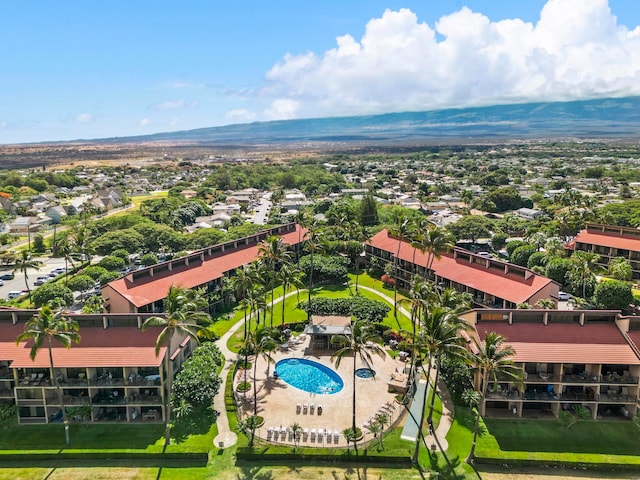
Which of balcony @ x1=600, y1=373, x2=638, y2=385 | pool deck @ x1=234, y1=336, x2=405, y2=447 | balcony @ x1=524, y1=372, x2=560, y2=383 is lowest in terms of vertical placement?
pool deck @ x1=234, y1=336, x2=405, y2=447

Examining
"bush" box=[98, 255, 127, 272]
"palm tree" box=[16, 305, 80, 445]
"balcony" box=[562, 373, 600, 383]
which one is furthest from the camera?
"bush" box=[98, 255, 127, 272]

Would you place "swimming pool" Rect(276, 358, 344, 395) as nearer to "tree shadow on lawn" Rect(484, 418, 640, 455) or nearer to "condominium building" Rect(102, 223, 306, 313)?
"tree shadow on lawn" Rect(484, 418, 640, 455)

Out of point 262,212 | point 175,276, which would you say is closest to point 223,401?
point 175,276

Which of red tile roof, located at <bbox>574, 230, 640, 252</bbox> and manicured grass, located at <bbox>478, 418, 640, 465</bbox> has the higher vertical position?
red tile roof, located at <bbox>574, 230, 640, 252</bbox>

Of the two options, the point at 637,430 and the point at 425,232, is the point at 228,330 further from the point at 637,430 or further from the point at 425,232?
the point at 637,430

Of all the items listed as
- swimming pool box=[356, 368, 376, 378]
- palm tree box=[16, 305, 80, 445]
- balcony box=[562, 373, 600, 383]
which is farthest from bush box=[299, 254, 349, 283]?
palm tree box=[16, 305, 80, 445]

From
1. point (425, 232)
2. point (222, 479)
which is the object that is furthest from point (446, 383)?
point (222, 479)
